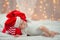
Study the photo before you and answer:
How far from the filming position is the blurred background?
1.54 m

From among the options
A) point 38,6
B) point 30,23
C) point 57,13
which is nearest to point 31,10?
point 38,6

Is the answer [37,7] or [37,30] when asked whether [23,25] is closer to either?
[37,30]

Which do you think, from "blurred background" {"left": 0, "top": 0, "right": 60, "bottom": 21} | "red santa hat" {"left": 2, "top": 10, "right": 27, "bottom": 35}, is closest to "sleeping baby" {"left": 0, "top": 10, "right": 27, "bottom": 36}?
"red santa hat" {"left": 2, "top": 10, "right": 27, "bottom": 35}

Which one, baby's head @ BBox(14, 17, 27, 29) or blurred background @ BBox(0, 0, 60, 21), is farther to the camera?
blurred background @ BBox(0, 0, 60, 21)

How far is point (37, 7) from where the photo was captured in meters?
1.56

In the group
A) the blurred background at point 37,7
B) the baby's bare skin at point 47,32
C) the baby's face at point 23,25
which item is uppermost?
the blurred background at point 37,7

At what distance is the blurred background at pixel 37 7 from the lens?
5.05 feet

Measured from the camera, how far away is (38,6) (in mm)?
1566

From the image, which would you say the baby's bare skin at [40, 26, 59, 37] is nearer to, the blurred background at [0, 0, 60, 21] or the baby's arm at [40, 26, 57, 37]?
the baby's arm at [40, 26, 57, 37]

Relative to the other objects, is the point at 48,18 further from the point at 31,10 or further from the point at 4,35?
the point at 4,35

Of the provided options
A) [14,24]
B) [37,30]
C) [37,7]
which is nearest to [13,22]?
[14,24]

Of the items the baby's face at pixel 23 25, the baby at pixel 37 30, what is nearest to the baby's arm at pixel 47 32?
the baby at pixel 37 30

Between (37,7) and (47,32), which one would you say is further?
(37,7)

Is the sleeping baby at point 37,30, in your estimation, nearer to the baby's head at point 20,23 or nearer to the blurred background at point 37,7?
the baby's head at point 20,23
